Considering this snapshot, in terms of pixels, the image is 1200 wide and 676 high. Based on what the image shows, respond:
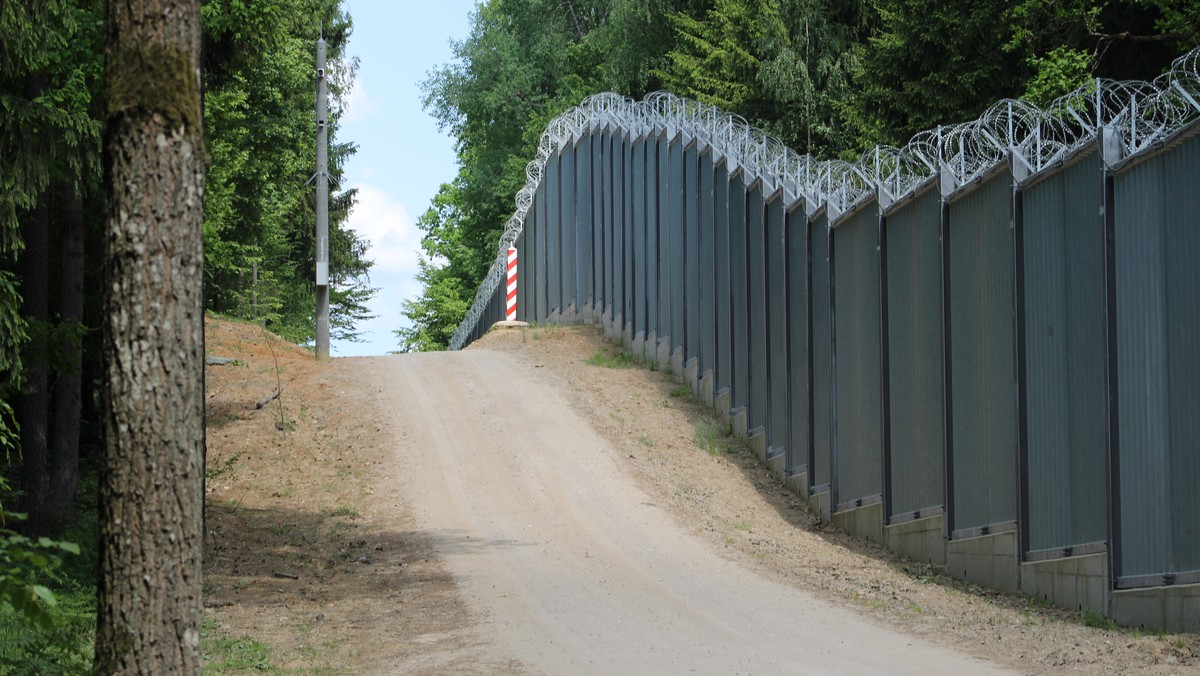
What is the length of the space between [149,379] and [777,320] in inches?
580

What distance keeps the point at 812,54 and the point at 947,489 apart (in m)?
28.2

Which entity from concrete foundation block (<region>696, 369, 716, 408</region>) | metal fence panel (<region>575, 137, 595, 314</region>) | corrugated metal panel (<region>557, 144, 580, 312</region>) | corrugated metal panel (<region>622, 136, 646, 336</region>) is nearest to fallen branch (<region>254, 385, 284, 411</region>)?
concrete foundation block (<region>696, 369, 716, 408</region>)

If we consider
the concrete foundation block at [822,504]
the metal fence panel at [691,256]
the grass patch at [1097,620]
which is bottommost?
the grass patch at [1097,620]

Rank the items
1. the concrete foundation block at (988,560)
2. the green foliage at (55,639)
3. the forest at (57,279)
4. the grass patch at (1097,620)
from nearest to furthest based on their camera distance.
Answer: the green foliage at (55,639) → the forest at (57,279) → the grass patch at (1097,620) → the concrete foundation block at (988,560)

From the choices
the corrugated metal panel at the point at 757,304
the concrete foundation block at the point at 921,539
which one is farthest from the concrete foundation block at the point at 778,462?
the concrete foundation block at the point at 921,539

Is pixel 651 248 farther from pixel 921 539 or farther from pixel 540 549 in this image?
pixel 921 539

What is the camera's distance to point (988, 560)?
42.9ft

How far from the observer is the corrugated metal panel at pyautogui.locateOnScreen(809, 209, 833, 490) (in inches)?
703

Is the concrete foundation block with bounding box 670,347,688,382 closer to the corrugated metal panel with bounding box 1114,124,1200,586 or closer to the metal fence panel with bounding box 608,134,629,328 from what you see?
the metal fence panel with bounding box 608,134,629,328

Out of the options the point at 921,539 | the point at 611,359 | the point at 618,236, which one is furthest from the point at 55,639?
the point at 618,236

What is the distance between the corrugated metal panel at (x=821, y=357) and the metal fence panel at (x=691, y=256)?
5673 mm

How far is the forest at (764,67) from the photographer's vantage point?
26.4 metres

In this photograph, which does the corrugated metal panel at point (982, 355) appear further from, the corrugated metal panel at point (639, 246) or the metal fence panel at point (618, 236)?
the metal fence panel at point (618, 236)

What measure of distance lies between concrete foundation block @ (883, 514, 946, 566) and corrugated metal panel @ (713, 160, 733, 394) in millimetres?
7078
